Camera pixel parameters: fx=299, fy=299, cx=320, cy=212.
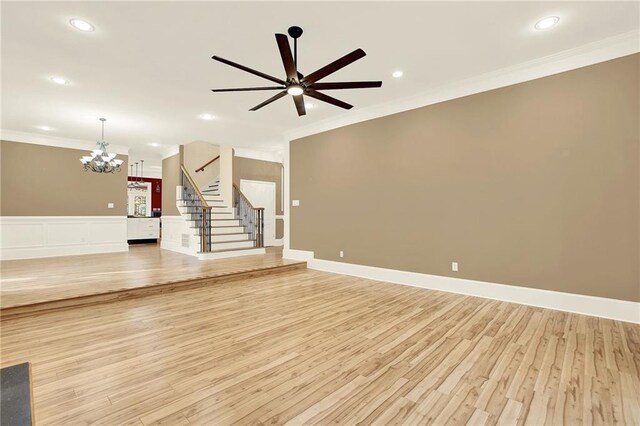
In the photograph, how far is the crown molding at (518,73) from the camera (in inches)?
132

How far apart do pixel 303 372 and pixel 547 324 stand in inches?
109

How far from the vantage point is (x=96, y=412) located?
179cm

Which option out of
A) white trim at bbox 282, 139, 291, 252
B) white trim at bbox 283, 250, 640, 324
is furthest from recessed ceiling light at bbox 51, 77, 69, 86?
white trim at bbox 283, 250, 640, 324

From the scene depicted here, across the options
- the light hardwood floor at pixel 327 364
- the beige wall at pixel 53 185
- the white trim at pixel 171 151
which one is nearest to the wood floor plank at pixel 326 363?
the light hardwood floor at pixel 327 364

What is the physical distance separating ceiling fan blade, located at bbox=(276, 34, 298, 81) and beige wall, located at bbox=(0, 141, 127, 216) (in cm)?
770

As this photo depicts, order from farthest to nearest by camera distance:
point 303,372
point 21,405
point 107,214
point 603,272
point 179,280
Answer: point 107,214
point 179,280
point 603,272
point 303,372
point 21,405

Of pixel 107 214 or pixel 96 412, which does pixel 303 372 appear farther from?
pixel 107 214

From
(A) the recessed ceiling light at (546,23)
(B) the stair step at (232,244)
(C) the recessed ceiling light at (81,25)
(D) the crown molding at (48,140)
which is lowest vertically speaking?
(B) the stair step at (232,244)

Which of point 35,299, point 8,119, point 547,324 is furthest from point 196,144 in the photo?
point 547,324

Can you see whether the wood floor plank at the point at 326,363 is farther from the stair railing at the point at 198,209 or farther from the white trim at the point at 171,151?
the white trim at the point at 171,151

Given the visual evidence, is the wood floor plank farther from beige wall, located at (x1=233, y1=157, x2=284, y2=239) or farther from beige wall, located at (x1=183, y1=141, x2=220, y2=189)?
beige wall, located at (x1=183, y1=141, x2=220, y2=189)

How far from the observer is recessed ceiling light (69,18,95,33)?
299 centimetres

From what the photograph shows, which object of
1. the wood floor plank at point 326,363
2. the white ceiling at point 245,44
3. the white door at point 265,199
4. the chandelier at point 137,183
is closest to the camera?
the wood floor plank at point 326,363

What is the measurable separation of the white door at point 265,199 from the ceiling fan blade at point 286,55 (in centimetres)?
654
